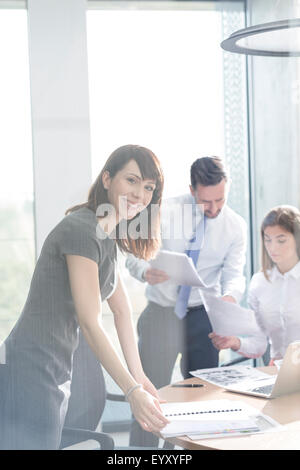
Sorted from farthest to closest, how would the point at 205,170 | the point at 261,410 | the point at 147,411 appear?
1. the point at 205,170
2. the point at 261,410
3. the point at 147,411

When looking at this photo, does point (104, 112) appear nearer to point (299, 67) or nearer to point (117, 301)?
point (117, 301)

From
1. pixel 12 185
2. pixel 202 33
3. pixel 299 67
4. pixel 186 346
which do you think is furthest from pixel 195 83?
pixel 186 346

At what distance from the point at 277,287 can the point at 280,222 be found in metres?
0.27

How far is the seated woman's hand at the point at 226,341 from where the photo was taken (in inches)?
80.7

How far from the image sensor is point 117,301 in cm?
174

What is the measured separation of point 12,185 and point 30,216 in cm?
12

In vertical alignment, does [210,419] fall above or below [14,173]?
below

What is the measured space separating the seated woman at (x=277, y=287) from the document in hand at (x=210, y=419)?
23.8 inches

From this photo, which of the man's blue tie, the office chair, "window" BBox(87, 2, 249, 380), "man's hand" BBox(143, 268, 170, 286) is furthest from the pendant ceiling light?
the office chair

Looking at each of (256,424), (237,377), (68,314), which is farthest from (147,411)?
(237,377)

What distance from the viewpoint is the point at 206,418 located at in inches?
54.2

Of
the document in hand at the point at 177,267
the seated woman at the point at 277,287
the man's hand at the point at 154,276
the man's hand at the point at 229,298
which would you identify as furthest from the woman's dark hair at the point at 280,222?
the man's hand at the point at 154,276

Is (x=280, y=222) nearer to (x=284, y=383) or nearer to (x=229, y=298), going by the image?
(x=229, y=298)

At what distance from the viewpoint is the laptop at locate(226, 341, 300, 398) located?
150 centimetres
